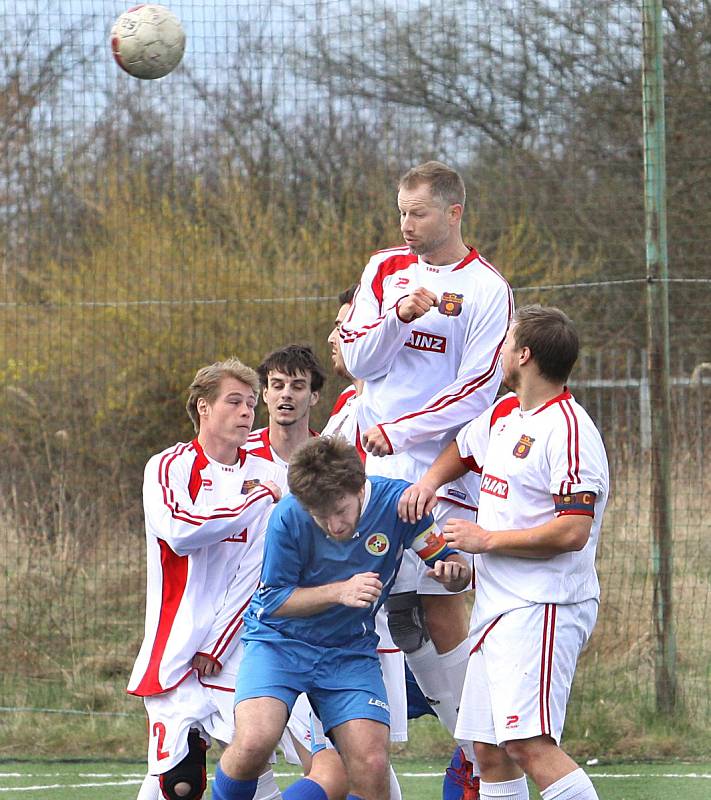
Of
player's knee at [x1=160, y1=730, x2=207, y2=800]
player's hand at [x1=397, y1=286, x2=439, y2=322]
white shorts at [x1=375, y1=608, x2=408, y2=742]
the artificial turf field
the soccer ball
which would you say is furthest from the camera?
the soccer ball

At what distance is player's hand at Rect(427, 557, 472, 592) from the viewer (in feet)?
12.9

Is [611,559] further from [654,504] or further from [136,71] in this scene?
[136,71]

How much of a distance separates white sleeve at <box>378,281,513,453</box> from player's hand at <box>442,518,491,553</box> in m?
0.56

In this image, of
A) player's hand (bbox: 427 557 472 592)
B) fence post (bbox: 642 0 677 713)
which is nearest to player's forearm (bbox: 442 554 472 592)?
player's hand (bbox: 427 557 472 592)

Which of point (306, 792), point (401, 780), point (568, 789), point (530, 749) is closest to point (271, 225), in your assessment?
point (401, 780)

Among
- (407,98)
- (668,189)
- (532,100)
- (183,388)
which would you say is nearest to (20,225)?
(183,388)

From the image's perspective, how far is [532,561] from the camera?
381cm

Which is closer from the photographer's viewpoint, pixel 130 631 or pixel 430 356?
pixel 430 356

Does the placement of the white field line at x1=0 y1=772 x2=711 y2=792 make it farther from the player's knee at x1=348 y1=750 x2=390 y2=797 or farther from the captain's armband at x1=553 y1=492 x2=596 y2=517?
the captain's armband at x1=553 y1=492 x2=596 y2=517

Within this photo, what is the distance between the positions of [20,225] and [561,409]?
4.22 m

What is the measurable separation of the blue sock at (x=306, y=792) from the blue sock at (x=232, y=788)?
11 centimetres

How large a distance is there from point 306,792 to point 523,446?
3.98ft

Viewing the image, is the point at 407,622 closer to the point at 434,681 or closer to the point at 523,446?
the point at 434,681

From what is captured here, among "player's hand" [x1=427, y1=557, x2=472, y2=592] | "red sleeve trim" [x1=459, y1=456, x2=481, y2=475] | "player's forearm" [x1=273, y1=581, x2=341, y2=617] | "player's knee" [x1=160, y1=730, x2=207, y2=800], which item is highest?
"red sleeve trim" [x1=459, y1=456, x2=481, y2=475]
